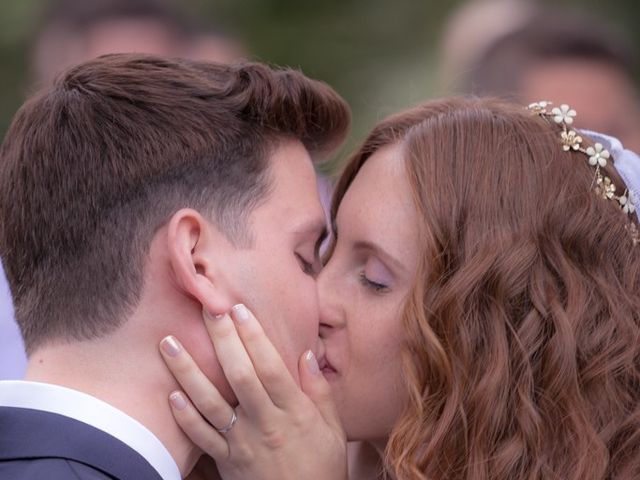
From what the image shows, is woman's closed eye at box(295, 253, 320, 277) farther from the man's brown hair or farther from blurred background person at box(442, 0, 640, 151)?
blurred background person at box(442, 0, 640, 151)

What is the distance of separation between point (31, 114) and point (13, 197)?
0.80 feet

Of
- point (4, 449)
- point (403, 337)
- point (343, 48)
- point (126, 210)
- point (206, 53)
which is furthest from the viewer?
point (343, 48)

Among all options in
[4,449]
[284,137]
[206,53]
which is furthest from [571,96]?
[4,449]

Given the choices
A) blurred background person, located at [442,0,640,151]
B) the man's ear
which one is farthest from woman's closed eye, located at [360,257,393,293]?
blurred background person, located at [442,0,640,151]

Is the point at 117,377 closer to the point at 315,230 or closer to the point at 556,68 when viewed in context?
the point at 315,230

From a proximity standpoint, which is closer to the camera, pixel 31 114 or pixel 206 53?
pixel 31 114

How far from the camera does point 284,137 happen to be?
12.3 feet

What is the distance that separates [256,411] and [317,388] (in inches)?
8.6

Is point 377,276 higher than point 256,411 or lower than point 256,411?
higher

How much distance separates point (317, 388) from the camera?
145 inches

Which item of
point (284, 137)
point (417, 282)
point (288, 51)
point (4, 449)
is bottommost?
point (288, 51)

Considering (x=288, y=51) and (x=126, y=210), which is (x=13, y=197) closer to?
(x=126, y=210)

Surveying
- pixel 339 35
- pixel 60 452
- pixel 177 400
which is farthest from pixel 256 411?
pixel 339 35

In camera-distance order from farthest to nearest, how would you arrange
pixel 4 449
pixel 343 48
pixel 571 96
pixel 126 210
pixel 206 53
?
pixel 343 48, pixel 206 53, pixel 571 96, pixel 126 210, pixel 4 449
